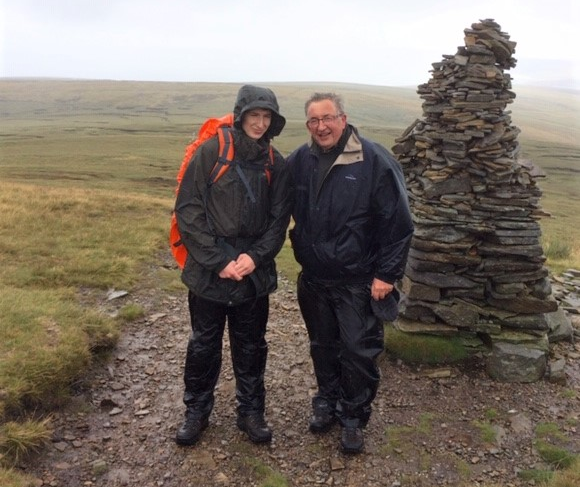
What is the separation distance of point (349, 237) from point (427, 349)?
144 inches

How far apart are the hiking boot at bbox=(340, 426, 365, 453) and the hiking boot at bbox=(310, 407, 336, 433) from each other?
0.33 meters

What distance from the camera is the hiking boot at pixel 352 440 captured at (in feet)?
20.5

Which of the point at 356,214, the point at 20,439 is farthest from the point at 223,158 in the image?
the point at 20,439

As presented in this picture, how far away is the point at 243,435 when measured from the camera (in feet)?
21.4

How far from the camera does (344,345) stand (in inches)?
241

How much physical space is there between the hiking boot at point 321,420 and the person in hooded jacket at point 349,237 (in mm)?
322

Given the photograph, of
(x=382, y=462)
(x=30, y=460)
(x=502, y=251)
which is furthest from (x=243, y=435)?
(x=502, y=251)

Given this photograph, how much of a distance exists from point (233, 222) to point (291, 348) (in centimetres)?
417

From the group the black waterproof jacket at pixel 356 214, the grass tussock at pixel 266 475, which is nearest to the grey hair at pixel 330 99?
the black waterproof jacket at pixel 356 214

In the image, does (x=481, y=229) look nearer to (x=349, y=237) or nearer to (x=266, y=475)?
(x=349, y=237)

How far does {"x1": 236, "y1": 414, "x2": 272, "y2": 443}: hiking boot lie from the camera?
633 cm

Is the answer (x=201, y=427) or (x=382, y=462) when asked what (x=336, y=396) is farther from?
(x=201, y=427)

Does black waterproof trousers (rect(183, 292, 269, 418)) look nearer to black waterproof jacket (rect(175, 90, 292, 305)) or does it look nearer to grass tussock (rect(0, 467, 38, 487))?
black waterproof jacket (rect(175, 90, 292, 305))

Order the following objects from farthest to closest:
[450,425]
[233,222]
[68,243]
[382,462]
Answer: [68,243]
[450,425]
[382,462]
[233,222]
